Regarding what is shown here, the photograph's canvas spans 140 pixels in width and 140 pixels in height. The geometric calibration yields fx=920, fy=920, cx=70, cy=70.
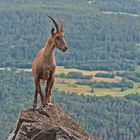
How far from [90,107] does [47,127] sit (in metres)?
105

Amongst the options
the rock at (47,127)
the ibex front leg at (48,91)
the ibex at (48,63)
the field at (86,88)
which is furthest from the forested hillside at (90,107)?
the rock at (47,127)

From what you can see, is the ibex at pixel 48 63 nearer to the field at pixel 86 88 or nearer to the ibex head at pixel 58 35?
the ibex head at pixel 58 35

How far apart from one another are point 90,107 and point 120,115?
314 inches

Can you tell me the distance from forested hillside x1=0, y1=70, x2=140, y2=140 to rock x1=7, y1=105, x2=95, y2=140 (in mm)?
67022

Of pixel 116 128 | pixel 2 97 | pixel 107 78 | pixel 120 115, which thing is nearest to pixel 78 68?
pixel 107 78

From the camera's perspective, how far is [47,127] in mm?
22281

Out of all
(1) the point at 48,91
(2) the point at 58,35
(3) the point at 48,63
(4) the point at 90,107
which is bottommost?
(4) the point at 90,107

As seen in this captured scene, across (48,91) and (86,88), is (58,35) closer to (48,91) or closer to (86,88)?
(48,91)

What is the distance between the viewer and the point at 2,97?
13500cm

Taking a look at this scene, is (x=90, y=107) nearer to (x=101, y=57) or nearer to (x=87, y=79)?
(x=87, y=79)

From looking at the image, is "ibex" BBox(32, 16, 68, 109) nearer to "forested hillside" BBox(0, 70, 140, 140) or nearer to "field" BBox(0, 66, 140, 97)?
"forested hillside" BBox(0, 70, 140, 140)

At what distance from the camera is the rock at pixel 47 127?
2167cm

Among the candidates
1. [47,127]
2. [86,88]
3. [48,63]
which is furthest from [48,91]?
[86,88]

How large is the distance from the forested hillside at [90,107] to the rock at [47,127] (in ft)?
220
